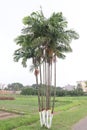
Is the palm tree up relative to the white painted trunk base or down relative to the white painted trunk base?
up

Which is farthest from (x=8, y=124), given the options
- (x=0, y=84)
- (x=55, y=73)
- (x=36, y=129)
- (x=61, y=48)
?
(x=0, y=84)

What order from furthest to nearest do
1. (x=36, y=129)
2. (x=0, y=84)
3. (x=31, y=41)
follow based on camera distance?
(x=0, y=84) → (x=31, y=41) → (x=36, y=129)

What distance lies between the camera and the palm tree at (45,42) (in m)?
17.6

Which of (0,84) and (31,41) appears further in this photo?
(0,84)

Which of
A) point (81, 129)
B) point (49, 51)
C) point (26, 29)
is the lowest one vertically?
point (81, 129)

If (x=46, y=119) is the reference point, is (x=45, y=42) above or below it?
above

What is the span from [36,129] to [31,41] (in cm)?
467

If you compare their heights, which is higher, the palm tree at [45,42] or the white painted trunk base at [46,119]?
the palm tree at [45,42]

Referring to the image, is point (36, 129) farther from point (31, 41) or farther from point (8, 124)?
point (31, 41)

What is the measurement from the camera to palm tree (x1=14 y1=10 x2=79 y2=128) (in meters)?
17.6

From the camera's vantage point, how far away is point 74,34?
18312 mm

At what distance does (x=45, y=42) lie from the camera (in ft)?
58.8

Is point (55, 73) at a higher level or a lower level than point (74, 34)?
lower

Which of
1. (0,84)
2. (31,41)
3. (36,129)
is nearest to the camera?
(36,129)
